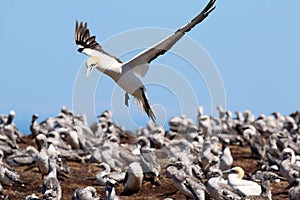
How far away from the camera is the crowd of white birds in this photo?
569 inches

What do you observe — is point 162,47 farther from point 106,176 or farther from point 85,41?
point 106,176

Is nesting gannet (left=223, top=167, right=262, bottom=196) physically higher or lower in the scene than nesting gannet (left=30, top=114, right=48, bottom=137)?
lower

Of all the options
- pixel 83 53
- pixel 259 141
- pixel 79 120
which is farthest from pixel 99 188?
pixel 79 120

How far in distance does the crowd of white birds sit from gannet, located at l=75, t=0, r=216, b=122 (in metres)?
1.48

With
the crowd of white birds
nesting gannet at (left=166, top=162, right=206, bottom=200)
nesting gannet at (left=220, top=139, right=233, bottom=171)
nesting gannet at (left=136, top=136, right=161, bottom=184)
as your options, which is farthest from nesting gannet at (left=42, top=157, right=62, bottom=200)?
nesting gannet at (left=220, top=139, right=233, bottom=171)

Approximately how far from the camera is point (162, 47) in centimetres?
1266

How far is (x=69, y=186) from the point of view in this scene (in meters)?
17.3

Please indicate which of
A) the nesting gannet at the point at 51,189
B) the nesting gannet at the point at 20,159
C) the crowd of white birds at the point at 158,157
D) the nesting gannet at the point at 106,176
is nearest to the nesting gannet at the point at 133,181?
the crowd of white birds at the point at 158,157

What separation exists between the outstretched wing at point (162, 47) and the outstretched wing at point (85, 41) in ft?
2.42

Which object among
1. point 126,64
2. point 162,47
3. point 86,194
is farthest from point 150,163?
point 162,47

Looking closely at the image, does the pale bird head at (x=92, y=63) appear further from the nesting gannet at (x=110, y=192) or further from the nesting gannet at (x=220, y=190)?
the nesting gannet at (x=220, y=190)

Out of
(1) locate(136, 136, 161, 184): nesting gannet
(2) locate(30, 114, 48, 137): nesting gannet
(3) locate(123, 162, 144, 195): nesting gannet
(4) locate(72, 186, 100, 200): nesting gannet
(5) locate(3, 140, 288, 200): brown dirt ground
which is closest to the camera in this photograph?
(4) locate(72, 186, 100, 200): nesting gannet

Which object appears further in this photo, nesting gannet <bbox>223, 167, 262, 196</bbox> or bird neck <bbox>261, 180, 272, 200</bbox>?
nesting gannet <bbox>223, 167, 262, 196</bbox>

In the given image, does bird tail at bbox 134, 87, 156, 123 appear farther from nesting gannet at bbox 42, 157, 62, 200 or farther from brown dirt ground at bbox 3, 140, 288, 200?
brown dirt ground at bbox 3, 140, 288, 200
